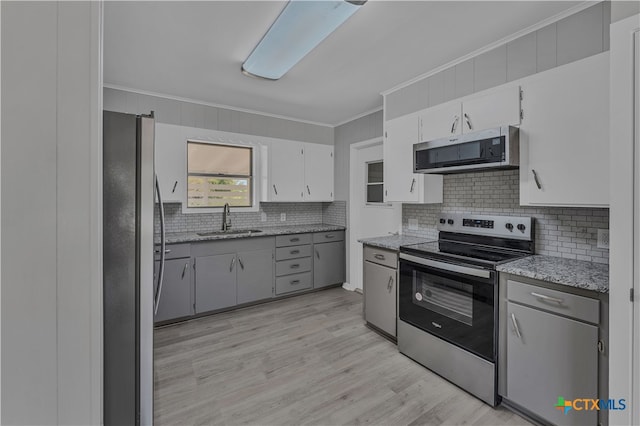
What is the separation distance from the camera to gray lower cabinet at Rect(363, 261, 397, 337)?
2656mm

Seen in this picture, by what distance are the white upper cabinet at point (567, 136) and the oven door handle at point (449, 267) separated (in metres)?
0.59

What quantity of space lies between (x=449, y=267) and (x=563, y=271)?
A: 627mm

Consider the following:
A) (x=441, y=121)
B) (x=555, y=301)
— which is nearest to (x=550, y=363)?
(x=555, y=301)

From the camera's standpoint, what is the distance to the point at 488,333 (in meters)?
1.86

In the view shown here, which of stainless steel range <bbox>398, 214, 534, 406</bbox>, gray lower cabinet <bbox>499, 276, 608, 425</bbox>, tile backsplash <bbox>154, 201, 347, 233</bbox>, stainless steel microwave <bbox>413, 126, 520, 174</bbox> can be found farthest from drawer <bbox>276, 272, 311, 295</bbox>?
gray lower cabinet <bbox>499, 276, 608, 425</bbox>

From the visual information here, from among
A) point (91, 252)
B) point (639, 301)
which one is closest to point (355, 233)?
point (639, 301)

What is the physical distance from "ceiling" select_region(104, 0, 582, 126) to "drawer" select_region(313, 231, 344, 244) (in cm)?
180

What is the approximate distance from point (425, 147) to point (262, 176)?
2.22 m

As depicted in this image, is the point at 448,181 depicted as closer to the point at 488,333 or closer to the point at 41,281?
the point at 488,333

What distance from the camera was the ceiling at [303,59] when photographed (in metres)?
1.82

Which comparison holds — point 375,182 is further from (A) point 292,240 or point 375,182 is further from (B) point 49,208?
(B) point 49,208

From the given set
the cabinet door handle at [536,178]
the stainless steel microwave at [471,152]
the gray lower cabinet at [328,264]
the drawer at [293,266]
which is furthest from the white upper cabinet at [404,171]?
the drawer at [293,266]

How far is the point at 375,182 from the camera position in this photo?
396 cm

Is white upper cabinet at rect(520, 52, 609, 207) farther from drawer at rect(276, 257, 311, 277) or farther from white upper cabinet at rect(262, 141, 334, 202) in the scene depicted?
white upper cabinet at rect(262, 141, 334, 202)
